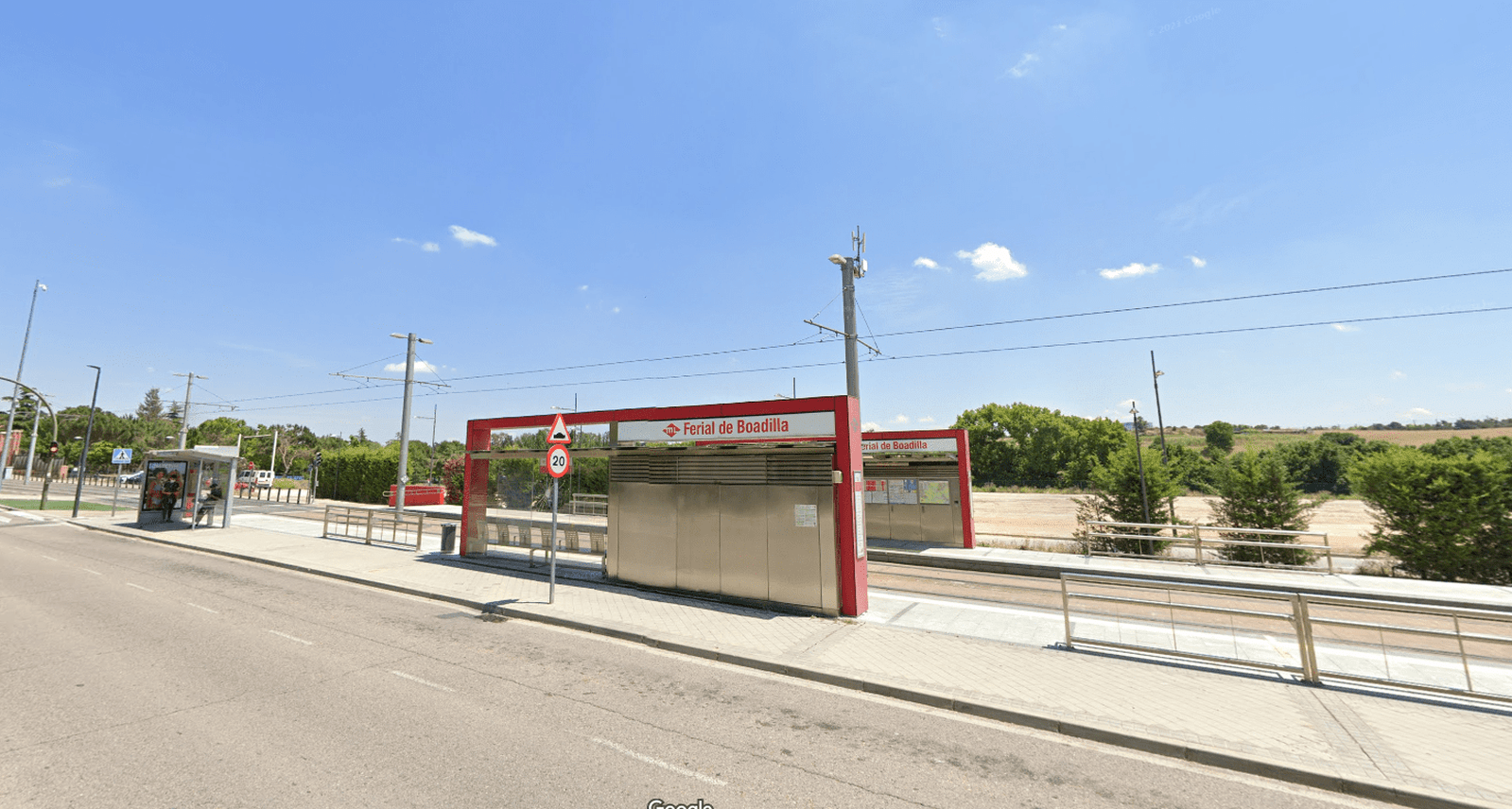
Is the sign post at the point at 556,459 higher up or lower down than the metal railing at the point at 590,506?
higher up

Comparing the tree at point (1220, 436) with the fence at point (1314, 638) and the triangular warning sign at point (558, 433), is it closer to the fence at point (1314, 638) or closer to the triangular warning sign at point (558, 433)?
the fence at point (1314, 638)

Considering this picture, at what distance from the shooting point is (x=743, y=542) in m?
10.6

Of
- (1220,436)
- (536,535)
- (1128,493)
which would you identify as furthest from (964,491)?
(1220,436)

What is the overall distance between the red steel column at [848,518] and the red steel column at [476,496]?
9914mm

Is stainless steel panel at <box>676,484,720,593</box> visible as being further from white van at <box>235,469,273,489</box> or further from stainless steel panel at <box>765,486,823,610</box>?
white van at <box>235,469,273,489</box>

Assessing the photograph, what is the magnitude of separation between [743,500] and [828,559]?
193 centimetres

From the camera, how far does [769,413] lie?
10.6 metres

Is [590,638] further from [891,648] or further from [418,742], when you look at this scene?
[891,648]

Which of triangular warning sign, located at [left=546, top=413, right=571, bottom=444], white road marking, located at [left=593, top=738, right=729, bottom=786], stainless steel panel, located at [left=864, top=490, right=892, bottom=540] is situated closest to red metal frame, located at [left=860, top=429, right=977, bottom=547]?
stainless steel panel, located at [left=864, top=490, right=892, bottom=540]

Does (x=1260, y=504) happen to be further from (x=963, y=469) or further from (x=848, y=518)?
(x=848, y=518)

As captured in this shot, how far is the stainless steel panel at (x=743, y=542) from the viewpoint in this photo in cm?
1038

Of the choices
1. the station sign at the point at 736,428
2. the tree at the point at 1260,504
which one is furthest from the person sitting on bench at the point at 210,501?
the tree at the point at 1260,504

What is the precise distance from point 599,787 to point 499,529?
12641mm

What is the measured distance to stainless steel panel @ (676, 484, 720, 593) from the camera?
10883 millimetres
